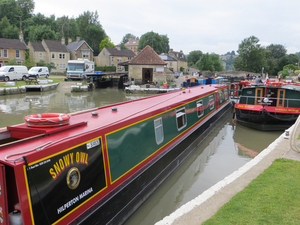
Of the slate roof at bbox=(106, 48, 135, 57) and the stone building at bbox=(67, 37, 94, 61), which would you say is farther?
the slate roof at bbox=(106, 48, 135, 57)

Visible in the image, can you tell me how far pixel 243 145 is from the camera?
33.2ft

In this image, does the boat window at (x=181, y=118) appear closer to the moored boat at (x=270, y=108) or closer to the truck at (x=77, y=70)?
the moored boat at (x=270, y=108)

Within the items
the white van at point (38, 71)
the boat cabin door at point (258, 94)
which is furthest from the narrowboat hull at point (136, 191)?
the white van at point (38, 71)

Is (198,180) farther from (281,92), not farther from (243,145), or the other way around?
(281,92)

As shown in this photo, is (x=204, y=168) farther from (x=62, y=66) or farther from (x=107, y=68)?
(x=107, y=68)

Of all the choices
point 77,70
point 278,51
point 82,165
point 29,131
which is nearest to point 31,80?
point 77,70

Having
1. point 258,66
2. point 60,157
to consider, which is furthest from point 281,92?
point 258,66

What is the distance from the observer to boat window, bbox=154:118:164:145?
19.0ft

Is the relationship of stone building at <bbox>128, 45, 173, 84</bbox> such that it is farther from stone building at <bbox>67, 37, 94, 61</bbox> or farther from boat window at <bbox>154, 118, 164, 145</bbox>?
boat window at <bbox>154, 118, 164, 145</bbox>

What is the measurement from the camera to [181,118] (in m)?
7.54

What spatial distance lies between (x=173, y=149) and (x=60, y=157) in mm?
3848

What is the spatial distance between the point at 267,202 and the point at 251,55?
69292 millimetres

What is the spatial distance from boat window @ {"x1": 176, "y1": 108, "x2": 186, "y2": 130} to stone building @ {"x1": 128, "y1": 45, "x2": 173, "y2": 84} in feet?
77.8

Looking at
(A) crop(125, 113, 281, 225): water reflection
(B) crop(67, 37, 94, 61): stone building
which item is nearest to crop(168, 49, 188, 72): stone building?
(B) crop(67, 37, 94, 61): stone building
